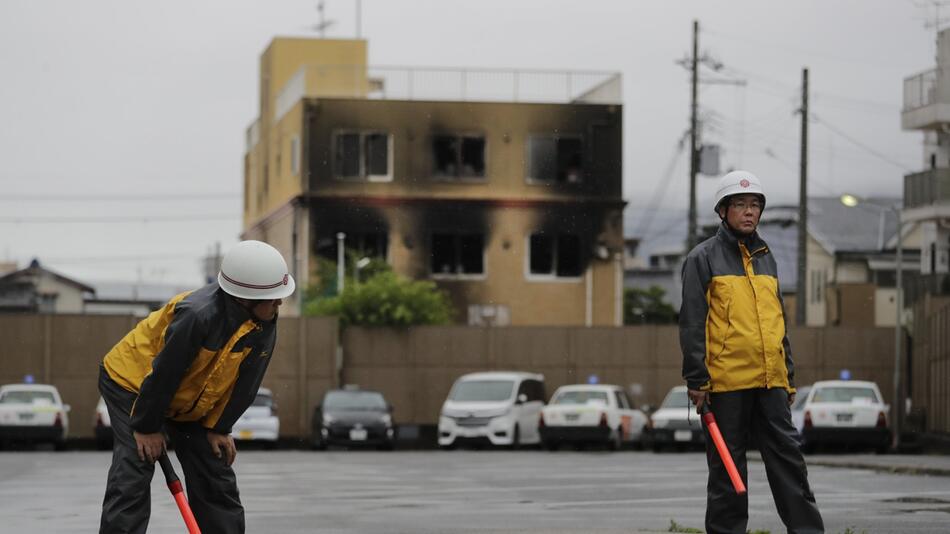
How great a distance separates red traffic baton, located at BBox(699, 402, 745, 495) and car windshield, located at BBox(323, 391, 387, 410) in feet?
95.4

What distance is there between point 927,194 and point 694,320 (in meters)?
48.8

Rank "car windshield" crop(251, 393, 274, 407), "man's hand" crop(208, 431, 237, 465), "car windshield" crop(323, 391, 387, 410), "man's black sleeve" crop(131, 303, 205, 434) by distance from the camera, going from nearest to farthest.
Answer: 1. "man's black sleeve" crop(131, 303, 205, 434)
2. "man's hand" crop(208, 431, 237, 465)
3. "car windshield" crop(251, 393, 274, 407)
4. "car windshield" crop(323, 391, 387, 410)

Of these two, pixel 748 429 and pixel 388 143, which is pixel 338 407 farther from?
pixel 748 429

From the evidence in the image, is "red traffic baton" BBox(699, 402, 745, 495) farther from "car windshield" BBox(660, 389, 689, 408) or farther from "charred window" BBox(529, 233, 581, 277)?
"charred window" BBox(529, 233, 581, 277)

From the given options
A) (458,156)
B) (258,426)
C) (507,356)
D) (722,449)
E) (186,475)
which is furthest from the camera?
(458,156)

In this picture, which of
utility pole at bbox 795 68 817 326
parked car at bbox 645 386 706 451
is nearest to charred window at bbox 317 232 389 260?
utility pole at bbox 795 68 817 326

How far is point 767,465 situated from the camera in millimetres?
9227

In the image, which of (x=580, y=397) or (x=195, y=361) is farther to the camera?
(x=580, y=397)

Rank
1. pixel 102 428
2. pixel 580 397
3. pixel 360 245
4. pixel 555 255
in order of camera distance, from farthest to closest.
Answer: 1. pixel 555 255
2. pixel 360 245
3. pixel 580 397
4. pixel 102 428

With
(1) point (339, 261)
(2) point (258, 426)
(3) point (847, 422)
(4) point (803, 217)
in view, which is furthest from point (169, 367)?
(1) point (339, 261)

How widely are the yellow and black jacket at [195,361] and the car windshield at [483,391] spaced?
29271 mm

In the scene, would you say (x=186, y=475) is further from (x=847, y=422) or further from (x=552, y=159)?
(x=552, y=159)

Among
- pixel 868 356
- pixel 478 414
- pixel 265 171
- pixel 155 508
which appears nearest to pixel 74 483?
pixel 155 508

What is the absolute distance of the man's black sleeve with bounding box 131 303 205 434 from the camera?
799cm
